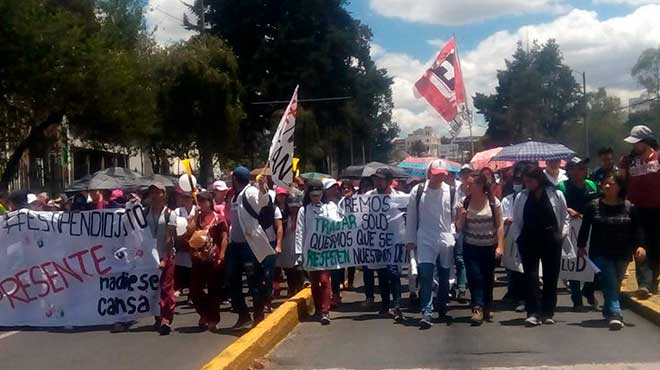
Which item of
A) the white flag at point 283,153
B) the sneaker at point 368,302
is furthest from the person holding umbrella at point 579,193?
the white flag at point 283,153

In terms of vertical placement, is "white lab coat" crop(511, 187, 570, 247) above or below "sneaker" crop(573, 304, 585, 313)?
above

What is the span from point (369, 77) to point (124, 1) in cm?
2031

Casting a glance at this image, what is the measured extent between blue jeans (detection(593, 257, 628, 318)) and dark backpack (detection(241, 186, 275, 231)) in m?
3.69

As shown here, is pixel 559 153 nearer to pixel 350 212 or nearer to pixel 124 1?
pixel 350 212

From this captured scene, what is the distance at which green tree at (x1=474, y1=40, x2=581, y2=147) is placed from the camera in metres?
77.9

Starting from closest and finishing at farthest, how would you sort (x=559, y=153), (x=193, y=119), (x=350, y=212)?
(x=350, y=212) → (x=559, y=153) → (x=193, y=119)

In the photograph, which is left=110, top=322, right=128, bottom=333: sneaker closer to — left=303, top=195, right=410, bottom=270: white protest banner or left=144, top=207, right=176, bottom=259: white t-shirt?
left=144, top=207, right=176, bottom=259: white t-shirt

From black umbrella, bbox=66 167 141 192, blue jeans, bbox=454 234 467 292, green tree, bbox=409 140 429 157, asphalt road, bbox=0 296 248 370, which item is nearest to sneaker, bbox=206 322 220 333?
asphalt road, bbox=0 296 248 370

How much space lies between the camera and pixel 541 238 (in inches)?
431

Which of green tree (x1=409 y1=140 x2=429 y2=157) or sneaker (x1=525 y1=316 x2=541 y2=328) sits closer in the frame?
sneaker (x1=525 y1=316 x2=541 y2=328)

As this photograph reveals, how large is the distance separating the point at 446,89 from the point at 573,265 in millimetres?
6732

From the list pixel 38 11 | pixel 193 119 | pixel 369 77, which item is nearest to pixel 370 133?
pixel 369 77

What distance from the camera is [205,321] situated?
37.1 feet

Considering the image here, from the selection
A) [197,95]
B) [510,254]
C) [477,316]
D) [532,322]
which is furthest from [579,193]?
[197,95]
